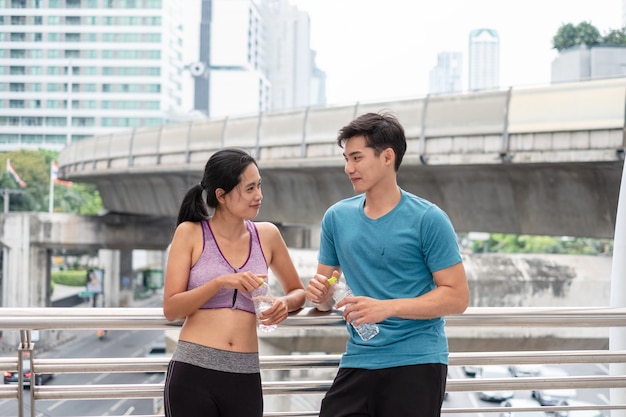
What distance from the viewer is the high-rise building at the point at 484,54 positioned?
39.2m

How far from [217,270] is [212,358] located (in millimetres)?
289

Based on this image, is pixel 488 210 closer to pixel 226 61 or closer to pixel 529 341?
pixel 529 341

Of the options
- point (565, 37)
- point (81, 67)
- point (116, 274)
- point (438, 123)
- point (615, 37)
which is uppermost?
point (81, 67)

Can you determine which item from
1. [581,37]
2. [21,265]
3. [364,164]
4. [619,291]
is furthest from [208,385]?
[21,265]

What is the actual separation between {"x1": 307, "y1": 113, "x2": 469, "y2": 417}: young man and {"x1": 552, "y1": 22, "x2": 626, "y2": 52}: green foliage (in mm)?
12319

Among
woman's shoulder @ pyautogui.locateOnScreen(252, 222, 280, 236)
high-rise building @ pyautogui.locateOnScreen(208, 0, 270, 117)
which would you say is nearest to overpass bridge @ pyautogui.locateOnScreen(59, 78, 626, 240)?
woman's shoulder @ pyautogui.locateOnScreen(252, 222, 280, 236)

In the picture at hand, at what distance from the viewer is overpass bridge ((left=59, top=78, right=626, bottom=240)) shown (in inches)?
358

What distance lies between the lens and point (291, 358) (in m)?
3.02

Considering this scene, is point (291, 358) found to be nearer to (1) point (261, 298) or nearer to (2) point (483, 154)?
(1) point (261, 298)

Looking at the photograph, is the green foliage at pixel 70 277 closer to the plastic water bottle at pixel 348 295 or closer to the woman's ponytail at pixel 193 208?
the woman's ponytail at pixel 193 208

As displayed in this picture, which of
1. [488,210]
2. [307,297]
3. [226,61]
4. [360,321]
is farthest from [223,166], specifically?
[226,61]

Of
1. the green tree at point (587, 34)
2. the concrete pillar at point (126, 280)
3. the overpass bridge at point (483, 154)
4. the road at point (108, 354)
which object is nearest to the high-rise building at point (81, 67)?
the road at point (108, 354)

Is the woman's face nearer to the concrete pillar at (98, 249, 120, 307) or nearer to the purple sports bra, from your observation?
the purple sports bra

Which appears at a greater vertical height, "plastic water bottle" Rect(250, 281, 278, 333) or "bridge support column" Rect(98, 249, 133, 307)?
"plastic water bottle" Rect(250, 281, 278, 333)
